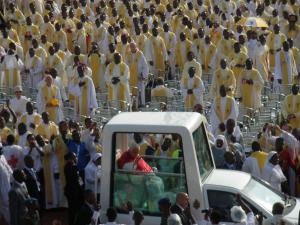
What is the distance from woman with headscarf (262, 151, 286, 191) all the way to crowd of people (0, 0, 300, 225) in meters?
0.01

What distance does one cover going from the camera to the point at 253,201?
9.59 metres

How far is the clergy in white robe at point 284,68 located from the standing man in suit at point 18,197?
8610mm

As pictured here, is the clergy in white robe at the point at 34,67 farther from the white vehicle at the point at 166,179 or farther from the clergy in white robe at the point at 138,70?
the white vehicle at the point at 166,179

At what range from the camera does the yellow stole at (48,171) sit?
40.8ft

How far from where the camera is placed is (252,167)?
1167 centimetres

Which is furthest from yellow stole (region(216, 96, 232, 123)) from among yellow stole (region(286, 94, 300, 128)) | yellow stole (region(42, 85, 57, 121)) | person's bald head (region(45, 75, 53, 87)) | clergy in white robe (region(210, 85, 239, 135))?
person's bald head (region(45, 75, 53, 87))

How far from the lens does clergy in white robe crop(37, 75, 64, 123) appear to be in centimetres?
1594

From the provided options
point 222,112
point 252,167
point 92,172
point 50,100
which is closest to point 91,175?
point 92,172

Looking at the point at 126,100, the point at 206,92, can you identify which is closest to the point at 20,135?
the point at 126,100

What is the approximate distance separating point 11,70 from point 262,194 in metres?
9.24

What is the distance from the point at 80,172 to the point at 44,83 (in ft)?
14.0

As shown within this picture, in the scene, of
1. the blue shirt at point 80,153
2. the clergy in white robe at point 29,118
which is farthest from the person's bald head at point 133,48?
the blue shirt at point 80,153

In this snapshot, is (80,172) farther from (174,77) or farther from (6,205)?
(174,77)

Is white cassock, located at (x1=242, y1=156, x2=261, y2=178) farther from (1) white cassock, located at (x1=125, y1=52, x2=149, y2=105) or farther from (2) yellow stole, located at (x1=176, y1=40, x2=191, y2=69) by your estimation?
(2) yellow stole, located at (x1=176, y1=40, x2=191, y2=69)
